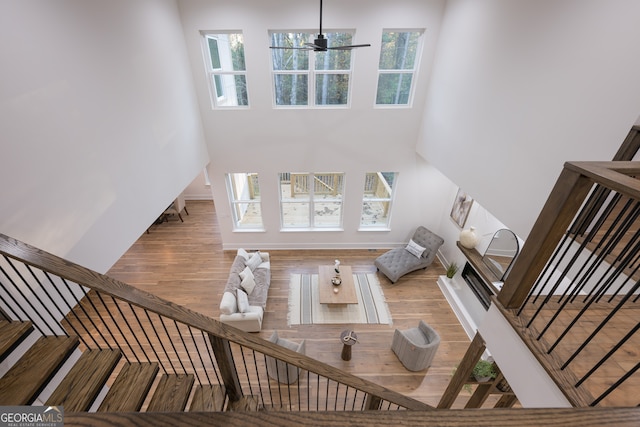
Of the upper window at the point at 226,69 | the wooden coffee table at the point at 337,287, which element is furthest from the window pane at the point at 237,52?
the wooden coffee table at the point at 337,287

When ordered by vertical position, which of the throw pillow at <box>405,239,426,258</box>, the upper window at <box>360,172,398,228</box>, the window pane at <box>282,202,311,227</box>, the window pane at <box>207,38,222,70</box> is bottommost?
the throw pillow at <box>405,239,426,258</box>

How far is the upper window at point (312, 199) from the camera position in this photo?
641cm

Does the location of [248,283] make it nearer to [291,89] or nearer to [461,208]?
[291,89]

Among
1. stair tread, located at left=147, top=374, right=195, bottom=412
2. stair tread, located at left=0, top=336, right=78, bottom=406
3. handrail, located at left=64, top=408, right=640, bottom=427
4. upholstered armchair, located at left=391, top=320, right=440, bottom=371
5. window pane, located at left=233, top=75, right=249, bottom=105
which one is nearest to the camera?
handrail, located at left=64, top=408, right=640, bottom=427

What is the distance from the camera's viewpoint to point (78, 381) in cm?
175

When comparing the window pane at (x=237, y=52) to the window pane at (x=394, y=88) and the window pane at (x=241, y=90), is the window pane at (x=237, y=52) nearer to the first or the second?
the window pane at (x=241, y=90)

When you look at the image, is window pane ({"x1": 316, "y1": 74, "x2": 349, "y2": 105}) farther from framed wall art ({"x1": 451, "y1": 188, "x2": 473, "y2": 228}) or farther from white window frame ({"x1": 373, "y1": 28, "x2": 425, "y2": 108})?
framed wall art ({"x1": 451, "y1": 188, "x2": 473, "y2": 228})

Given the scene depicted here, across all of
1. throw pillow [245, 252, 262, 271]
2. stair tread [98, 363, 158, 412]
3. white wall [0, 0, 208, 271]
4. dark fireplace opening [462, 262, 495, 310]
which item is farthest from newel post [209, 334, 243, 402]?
dark fireplace opening [462, 262, 495, 310]

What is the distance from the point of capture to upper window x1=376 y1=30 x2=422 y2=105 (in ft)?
15.9

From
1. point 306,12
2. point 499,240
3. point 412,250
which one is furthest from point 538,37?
point 412,250

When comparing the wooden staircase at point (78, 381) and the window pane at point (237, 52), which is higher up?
the window pane at point (237, 52)

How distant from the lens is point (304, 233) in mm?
6852

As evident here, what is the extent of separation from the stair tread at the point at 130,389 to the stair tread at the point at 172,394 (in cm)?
9

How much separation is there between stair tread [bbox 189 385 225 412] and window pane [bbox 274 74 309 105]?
4.83m
